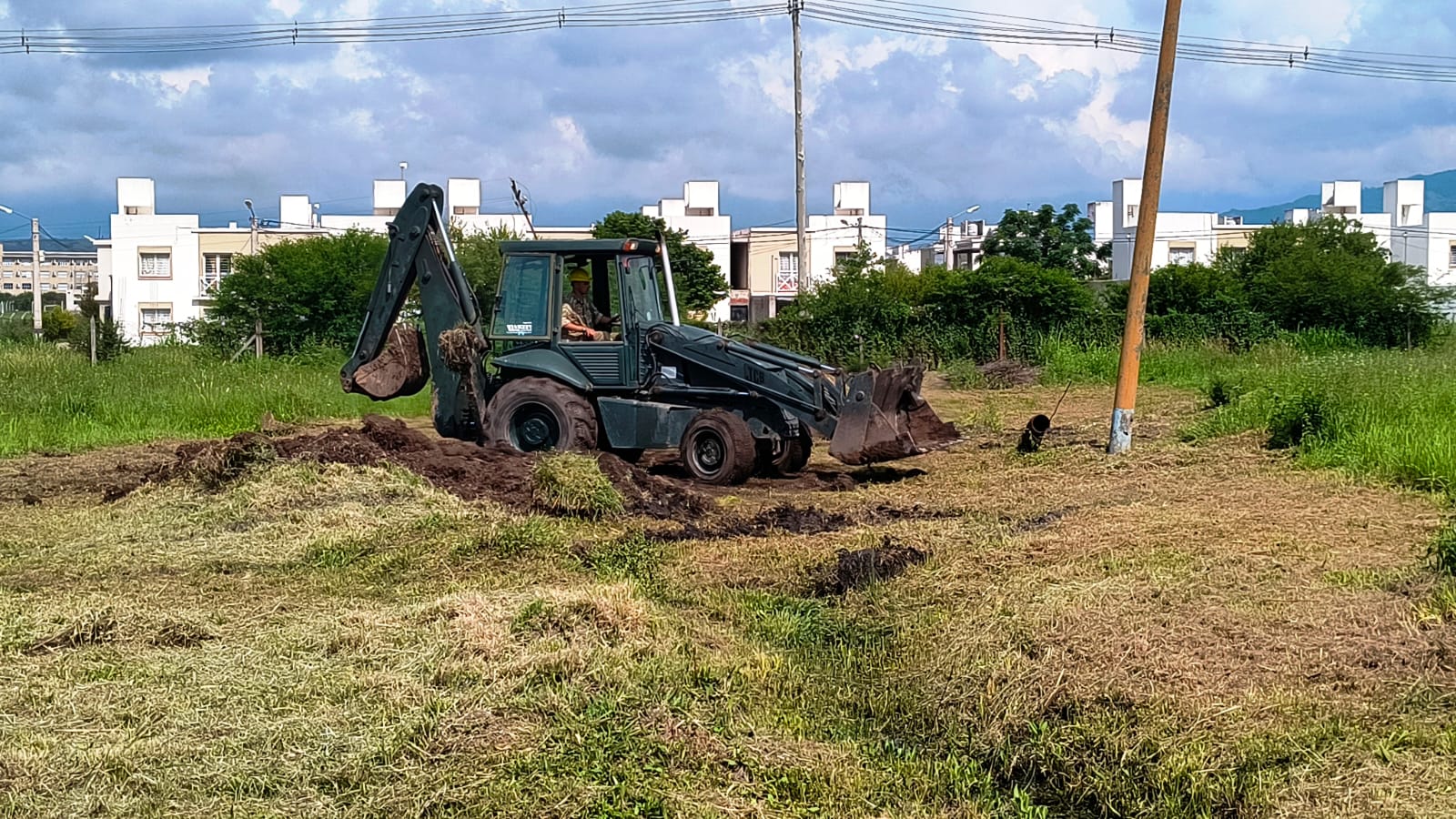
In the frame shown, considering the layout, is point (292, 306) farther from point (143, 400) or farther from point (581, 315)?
point (581, 315)

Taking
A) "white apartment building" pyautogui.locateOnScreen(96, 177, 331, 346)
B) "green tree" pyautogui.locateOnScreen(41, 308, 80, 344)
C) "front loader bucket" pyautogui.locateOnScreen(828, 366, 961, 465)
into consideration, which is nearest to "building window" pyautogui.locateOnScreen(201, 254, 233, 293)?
"white apartment building" pyautogui.locateOnScreen(96, 177, 331, 346)

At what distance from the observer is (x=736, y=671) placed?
642 cm

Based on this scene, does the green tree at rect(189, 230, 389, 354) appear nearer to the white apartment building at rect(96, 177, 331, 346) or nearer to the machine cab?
the machine cab

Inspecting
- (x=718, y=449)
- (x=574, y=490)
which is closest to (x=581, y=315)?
(x=718, y=449)

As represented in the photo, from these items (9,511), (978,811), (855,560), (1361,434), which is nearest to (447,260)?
(9,511)

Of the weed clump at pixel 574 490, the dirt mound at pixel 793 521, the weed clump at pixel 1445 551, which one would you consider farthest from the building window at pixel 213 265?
the weed clump at pixel 1445 551

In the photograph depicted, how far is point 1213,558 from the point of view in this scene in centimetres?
784

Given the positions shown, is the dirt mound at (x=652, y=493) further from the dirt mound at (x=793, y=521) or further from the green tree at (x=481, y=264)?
the green tree at (x=481, y=264)

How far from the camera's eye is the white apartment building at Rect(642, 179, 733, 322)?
7456 centimetres

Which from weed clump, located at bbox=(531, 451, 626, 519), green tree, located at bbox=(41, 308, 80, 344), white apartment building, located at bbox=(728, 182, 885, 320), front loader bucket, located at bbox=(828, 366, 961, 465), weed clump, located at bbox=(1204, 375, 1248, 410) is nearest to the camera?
weed clump, located at bbox=(531, 451, 626, 519)

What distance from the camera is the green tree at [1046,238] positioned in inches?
2463

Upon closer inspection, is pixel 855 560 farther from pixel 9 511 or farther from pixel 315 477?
pixel 9 511

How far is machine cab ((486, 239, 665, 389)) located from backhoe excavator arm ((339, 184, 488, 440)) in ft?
1.60

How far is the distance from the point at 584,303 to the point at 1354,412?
24.0ft
